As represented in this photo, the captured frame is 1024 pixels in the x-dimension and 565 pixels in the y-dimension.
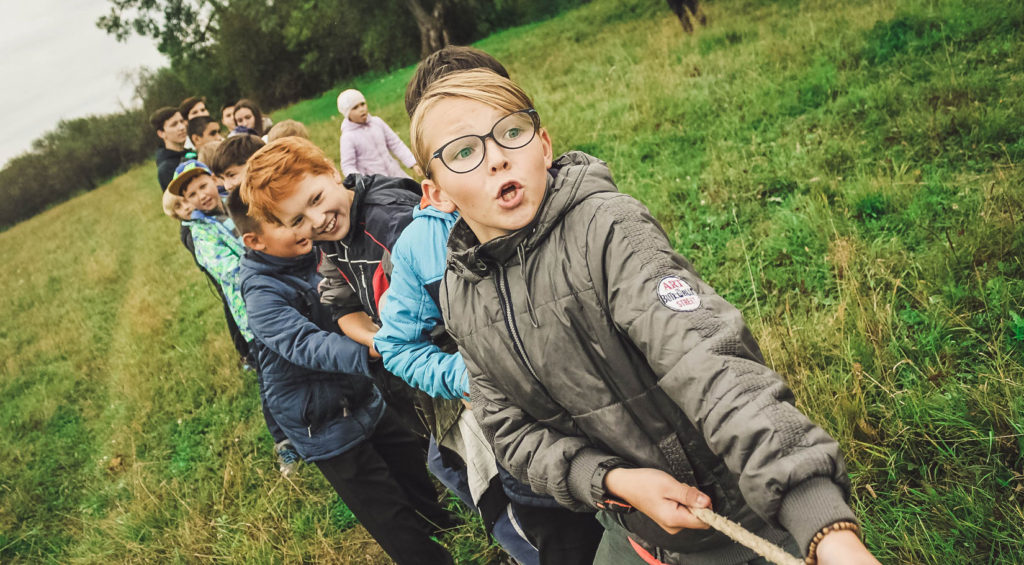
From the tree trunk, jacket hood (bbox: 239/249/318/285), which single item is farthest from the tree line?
jacket hood (bbox: 239/249/318/285)

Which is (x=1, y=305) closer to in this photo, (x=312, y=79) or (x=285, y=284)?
(x=285, y=284)

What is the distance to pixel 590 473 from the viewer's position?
4.13ft

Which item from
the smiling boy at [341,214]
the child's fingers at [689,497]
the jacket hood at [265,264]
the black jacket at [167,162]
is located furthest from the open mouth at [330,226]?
the black jacket at [167,162]

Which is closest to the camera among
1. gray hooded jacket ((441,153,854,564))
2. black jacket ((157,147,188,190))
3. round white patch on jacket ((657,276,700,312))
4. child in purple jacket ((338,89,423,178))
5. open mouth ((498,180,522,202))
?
gray hooded jacket ((441,153,854,564))

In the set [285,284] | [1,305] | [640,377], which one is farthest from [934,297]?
[1,305]

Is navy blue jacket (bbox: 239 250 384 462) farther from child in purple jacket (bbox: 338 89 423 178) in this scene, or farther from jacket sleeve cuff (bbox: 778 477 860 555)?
child in purple jacket (bbox: 338 89 423 178)

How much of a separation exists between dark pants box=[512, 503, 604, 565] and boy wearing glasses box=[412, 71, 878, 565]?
39 cm

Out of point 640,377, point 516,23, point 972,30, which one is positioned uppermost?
point 516,23

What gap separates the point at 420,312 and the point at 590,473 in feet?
3.08

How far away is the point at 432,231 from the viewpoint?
1.92 meters

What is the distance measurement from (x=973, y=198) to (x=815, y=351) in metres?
1.36

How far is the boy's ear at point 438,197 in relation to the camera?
1526 millimetres

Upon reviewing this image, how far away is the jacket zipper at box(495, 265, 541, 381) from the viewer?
Answer: 4.45 ft

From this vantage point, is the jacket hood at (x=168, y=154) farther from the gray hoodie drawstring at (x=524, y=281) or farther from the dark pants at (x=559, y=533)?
the gray hoodie drawstring at (x=524, y=281)
